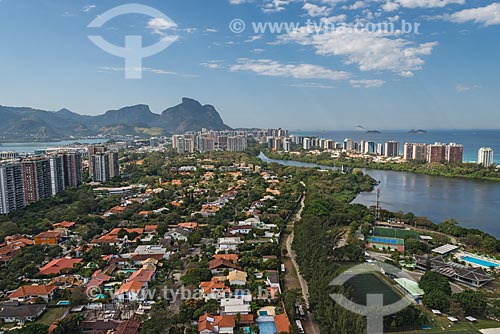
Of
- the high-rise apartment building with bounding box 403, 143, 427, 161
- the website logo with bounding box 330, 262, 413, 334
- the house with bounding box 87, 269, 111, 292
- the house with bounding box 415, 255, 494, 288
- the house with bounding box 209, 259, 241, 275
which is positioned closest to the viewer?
the website logo with bounding box 330, 262, 413, 334

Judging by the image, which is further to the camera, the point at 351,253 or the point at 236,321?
the point at 351,253

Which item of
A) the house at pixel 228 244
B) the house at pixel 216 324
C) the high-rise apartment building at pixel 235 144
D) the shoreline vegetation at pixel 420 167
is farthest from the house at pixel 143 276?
the high-rise apartment building at pixel 235 144

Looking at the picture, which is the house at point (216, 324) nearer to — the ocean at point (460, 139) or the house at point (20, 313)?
the house at point (20, 313)

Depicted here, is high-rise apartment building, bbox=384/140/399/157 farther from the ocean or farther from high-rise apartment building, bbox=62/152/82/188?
high-rise apartment building, bbox=62/152/82/188

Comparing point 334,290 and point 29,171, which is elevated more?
point 29,171

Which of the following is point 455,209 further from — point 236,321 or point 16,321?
point 16,321

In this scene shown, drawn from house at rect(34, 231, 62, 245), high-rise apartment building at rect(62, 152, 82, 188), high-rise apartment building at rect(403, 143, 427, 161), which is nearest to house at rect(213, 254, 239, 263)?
house at rect(34, 231, 62, 245)

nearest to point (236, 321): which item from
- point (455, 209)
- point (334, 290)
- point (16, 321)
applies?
point (334, 290)
